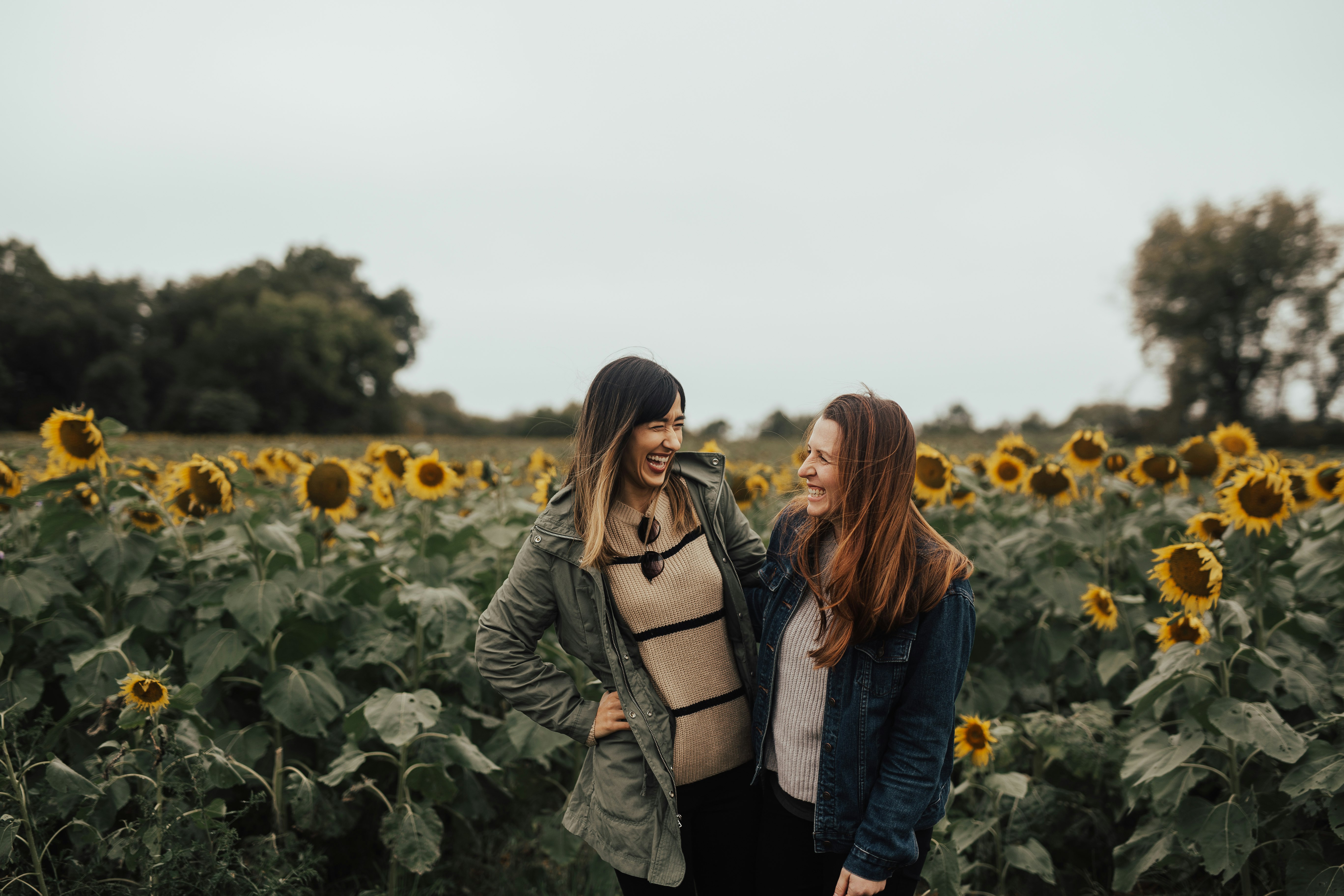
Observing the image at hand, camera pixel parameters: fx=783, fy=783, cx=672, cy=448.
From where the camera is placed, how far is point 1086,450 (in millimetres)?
4328

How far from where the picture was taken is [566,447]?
2.41 meters

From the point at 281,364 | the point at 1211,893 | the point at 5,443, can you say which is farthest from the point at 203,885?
the point at 281,364

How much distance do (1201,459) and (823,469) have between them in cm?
362

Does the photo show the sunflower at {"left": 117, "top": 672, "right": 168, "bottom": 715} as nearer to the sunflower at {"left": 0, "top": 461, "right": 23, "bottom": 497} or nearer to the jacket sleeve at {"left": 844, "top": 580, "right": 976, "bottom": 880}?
the sunflower at {"left": 0, "top": 461, "right": 23, "bottom": 497}

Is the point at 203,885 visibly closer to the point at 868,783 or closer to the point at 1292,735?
the point at 868,783

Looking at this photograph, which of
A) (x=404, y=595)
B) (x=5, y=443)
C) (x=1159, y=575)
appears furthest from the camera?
(x=5, y=443)

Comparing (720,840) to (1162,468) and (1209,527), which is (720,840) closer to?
(1209,527)

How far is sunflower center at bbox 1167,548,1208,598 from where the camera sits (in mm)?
2771

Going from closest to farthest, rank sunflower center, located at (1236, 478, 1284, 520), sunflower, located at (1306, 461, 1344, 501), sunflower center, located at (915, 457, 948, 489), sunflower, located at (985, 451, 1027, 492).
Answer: sunflower center, located at (1236, 478, 1284, 520) < sunflower, located at (1306, 461, 1344, 501) < sunflower center, located at (915, 457, 948, 489) < sunflower, located at (985, 451, 1027, 492)

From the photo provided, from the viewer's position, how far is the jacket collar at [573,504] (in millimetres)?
2125

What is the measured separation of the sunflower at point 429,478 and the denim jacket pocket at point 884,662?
2883mm

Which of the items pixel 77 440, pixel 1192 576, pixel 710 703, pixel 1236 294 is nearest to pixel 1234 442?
pixel 1192 576

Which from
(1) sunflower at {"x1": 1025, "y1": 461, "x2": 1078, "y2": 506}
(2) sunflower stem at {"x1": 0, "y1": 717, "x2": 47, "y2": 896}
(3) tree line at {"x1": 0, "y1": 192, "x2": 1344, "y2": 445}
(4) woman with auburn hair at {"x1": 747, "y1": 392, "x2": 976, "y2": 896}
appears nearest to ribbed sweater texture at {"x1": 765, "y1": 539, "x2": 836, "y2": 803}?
(4) woman with auburn hair at {"x1": 747, "y1": 392, "x2": 976, "y2": 896}

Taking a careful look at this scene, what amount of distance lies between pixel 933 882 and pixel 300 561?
298 centimetres
